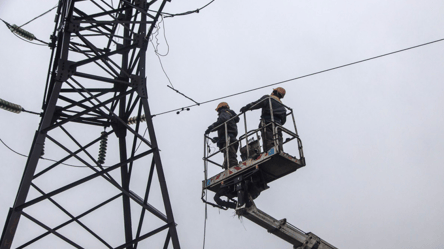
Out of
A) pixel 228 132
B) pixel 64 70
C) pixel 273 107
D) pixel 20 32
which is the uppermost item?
pixel 20 32

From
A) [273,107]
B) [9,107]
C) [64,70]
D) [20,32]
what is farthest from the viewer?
[273,107]

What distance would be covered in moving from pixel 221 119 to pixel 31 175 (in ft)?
21.8

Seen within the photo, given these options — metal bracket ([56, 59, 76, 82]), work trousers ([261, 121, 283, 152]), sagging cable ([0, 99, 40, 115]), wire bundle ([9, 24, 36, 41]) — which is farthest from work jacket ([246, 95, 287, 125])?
wire bundle ([9, 24, 36, 41])

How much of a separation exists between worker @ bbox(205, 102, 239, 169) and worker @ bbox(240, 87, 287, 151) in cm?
58

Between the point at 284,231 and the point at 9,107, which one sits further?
the point at 284,231

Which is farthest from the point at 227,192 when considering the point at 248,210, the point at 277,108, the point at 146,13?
the point at 146,13

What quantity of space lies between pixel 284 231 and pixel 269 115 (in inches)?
125

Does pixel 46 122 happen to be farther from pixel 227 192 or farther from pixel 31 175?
pixel 227 192

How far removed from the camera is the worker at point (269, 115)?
12.4 meters

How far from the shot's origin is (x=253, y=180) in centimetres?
1238

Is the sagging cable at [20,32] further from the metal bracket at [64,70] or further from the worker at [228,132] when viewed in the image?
the worker at [228,132]

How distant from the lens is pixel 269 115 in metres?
12.9

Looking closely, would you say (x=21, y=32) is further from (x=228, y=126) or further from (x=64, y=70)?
(x=228, y=126)

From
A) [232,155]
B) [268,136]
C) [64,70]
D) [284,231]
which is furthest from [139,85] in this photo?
[284,231]
